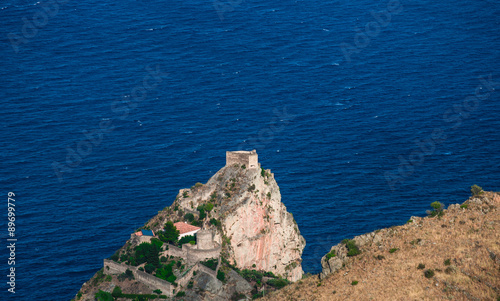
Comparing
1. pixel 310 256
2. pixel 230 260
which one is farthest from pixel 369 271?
pixel 310 256

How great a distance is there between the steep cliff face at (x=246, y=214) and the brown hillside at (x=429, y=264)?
59.7m

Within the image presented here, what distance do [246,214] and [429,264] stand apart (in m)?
78.2

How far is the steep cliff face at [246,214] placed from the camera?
157 m

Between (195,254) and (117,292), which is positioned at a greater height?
(195,254)

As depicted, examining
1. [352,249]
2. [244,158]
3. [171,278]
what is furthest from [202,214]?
[352,249]

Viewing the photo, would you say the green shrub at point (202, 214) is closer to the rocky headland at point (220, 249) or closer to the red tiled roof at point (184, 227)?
the rocky headland at point (220, 249)

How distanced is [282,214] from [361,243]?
78.2 m

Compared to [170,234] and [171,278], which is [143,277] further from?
[170,234]

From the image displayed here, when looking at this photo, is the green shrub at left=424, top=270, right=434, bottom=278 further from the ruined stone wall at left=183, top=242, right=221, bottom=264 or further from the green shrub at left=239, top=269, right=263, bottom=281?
the green shrub at left=239, top=269, right=263, bottom=281

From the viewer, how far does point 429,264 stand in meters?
84.5

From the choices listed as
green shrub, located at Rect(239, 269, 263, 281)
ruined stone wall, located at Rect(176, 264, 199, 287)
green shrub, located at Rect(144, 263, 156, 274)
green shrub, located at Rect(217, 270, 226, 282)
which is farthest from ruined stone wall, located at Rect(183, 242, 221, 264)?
green shrub, located at Rect(239, 269, 263, 281)

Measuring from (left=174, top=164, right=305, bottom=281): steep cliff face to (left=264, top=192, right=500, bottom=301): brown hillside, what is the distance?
59.7 meters

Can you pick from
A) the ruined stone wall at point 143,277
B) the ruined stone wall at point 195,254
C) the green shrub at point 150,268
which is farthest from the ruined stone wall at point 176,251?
the ruined stone wall at point 143,277

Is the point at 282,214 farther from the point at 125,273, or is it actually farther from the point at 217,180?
the point at 125,273
